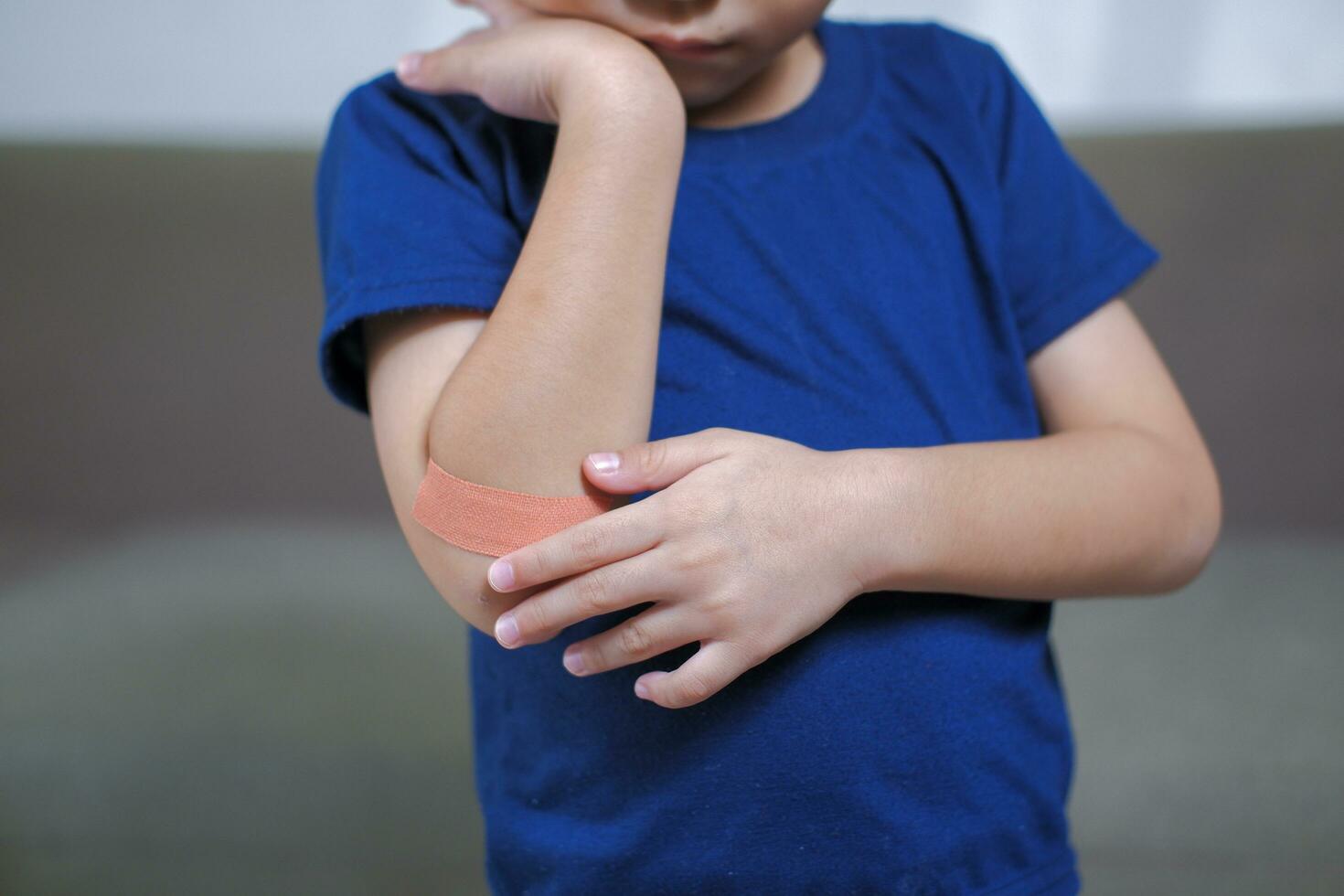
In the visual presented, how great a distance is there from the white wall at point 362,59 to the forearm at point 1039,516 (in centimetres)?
77

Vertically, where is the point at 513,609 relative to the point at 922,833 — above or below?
above

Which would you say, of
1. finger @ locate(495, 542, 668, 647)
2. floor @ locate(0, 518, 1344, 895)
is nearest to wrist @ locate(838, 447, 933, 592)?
finger @ locate(495, 542, 668, 647)

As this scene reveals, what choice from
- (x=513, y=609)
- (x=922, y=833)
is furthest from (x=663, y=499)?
(x=922, y=833)

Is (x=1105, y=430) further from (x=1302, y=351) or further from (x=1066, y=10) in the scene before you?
(x=1066, y=10)

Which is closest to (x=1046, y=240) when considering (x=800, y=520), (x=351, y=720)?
(x=800, y=520)

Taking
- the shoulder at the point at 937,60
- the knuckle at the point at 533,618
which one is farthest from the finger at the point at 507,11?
the knuckle at the point at 533,618

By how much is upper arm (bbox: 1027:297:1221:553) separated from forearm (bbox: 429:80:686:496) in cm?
30

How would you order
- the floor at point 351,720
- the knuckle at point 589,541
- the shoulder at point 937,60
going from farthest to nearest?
1. the floor at point 351,720
2. the shoulder at point 937,60
3. the knuckle at point 589,541

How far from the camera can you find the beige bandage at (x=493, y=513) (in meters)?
0.53

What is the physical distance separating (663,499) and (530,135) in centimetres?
25

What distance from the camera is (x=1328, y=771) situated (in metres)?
1.04

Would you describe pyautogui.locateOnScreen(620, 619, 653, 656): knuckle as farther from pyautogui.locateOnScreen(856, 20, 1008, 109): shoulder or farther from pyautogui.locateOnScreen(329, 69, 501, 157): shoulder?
pyautogui.locateOnScreen(856, 20, 1008, 109): shoulder

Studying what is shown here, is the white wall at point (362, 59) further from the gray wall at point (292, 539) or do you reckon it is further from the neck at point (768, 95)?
the neck at point (768, 95)

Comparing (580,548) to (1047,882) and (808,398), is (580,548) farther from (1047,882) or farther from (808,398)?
(1047,882)
